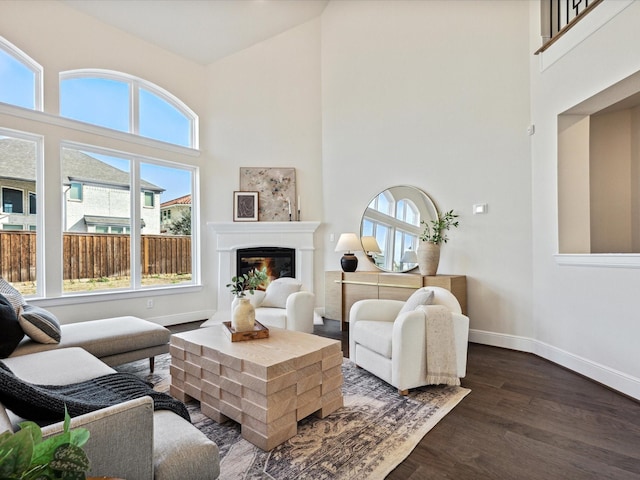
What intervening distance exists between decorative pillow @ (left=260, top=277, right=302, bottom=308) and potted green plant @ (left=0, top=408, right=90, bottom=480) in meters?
3.27

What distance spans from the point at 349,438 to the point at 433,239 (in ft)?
8.87

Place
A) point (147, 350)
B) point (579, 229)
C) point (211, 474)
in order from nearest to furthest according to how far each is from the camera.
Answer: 1. point (211, 474)
2. point (147, 350)
3. point (579, 229)

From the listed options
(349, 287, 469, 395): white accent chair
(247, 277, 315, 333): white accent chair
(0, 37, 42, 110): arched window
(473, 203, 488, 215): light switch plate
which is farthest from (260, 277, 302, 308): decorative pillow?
(0, 37, 42, 110): arched window

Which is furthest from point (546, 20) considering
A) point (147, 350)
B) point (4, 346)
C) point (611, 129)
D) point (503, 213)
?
→ point (4, 346)

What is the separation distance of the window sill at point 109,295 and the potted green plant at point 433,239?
3173mm

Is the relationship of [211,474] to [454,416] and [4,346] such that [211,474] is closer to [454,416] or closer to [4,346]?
[454,416]

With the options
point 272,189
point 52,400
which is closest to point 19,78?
point 272,189

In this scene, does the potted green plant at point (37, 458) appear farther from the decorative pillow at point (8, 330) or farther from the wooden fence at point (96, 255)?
the wooden fence at point (96, 255)

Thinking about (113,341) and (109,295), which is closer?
(113,341)

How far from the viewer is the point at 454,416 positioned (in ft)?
7.14

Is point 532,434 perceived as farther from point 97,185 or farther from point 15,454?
point 97,185

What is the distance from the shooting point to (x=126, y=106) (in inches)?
176

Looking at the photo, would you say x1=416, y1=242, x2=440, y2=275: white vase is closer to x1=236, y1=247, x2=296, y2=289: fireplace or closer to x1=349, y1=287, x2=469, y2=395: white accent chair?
x1=349, y1=287, x2=469, y2=395: white accent chair

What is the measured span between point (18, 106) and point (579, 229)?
18.7 ft
